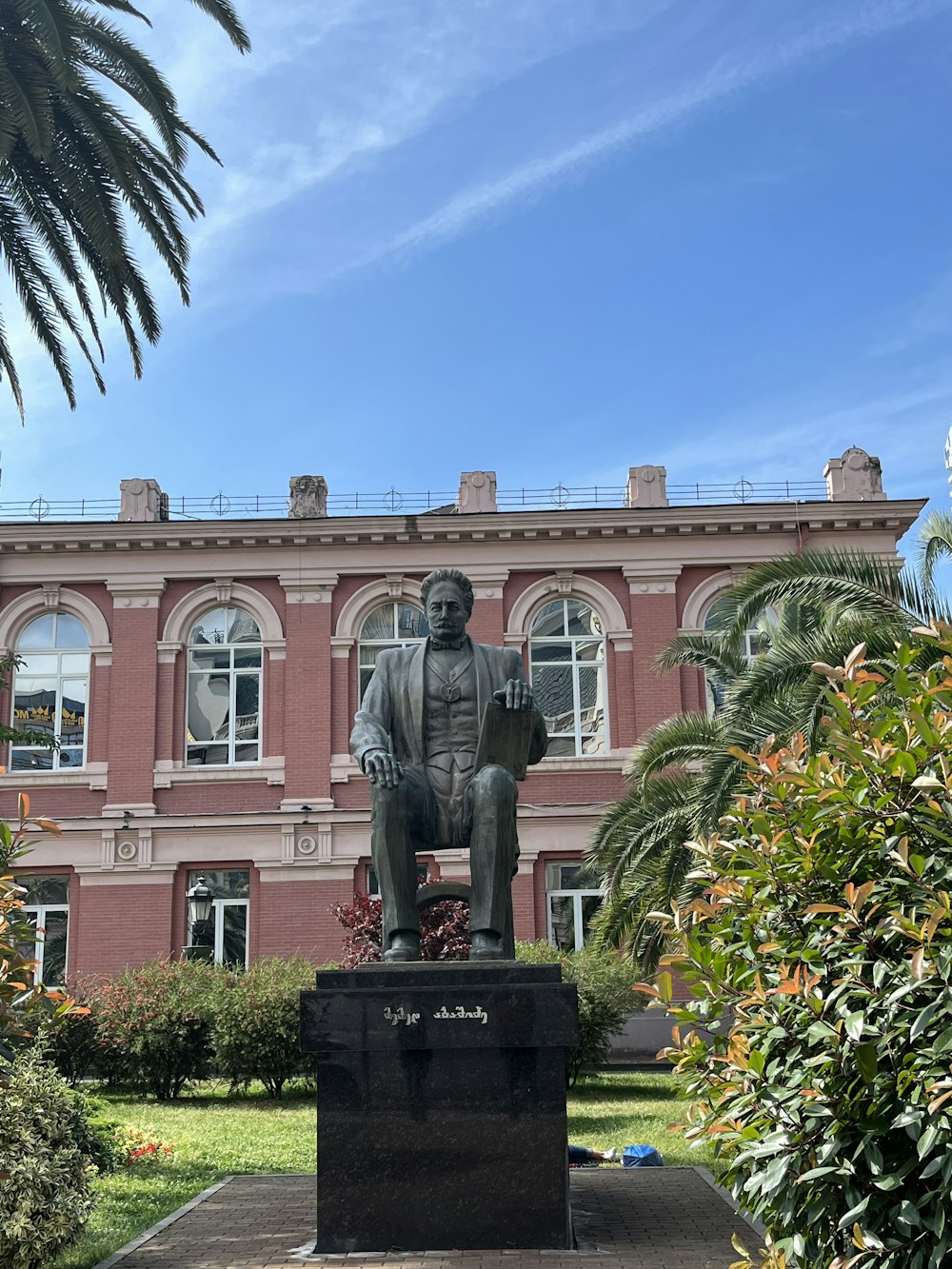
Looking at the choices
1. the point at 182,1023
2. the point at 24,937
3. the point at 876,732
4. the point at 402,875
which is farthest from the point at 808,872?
the point at 182,1023

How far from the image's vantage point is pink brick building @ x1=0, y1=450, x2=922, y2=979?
27.3 m

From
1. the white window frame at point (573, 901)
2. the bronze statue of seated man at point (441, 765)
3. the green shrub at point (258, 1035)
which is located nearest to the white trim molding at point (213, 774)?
the white window frame at point (573, 901)

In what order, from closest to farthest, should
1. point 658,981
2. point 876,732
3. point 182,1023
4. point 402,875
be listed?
point 876,732 < point 658,981 < point 402,875 < point 182,1023

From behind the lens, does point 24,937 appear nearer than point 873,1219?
No

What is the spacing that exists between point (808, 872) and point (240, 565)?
2459cm

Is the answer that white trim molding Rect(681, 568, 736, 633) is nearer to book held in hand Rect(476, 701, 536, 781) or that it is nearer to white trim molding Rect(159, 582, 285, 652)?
white trim molding Rect(159, 582, 285, 652)

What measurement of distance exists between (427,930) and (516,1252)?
1286cm

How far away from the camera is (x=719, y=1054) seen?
16.6 feet

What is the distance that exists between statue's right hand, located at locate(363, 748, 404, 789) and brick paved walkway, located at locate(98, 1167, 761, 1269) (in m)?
2.34

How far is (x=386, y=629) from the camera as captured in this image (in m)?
28.5

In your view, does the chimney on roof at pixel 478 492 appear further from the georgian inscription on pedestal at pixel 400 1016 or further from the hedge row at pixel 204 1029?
the georgian inscription on pedestal at pixel 400 1016

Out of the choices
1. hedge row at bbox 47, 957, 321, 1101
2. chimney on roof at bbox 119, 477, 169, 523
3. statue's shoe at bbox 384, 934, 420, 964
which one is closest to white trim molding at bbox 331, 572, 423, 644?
chimney on roof at bbox 119, 477, 169, 523

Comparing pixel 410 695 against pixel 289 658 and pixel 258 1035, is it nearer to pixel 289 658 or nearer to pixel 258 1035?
pixel 258 1035

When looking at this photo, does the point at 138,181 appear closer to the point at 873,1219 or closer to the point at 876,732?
the point at 876,732
